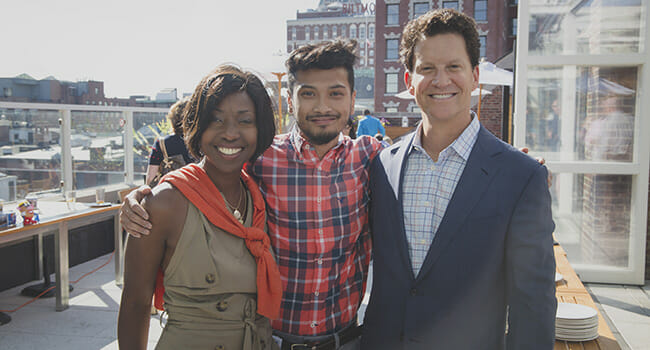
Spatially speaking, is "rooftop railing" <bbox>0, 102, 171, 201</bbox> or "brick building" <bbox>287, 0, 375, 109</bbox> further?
"brick building" <bbox>287, 0, 375, 109</bbox>

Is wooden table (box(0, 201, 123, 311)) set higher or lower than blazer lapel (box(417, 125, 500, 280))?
lower

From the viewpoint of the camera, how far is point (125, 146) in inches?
298

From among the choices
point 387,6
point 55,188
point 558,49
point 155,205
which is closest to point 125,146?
point 55,188

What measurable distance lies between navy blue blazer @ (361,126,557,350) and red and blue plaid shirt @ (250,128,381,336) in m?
0.19

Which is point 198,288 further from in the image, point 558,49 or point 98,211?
point 558,49

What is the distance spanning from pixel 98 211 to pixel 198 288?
12.6 feet

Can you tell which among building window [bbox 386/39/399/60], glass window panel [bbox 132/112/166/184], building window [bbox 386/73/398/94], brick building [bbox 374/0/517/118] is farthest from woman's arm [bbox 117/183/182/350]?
building window [bbox 386/39/399/60]

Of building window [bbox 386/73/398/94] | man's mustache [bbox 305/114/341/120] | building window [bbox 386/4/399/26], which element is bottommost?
man's mustache [bbox 305/114/341/120]

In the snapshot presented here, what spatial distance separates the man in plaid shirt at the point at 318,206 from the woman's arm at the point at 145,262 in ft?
1.32

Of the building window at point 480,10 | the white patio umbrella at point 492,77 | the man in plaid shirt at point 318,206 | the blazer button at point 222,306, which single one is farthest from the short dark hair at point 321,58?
the building window at point 480,10

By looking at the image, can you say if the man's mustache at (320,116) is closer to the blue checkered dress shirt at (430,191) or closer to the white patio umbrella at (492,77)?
the blue checkered dress shirt at (430,191)

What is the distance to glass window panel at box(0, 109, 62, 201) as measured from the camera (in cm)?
559

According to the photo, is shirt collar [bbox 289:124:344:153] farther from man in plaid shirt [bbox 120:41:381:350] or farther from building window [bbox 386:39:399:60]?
building window [bbox 386:39:399:60]

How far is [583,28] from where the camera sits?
5.10 meters
